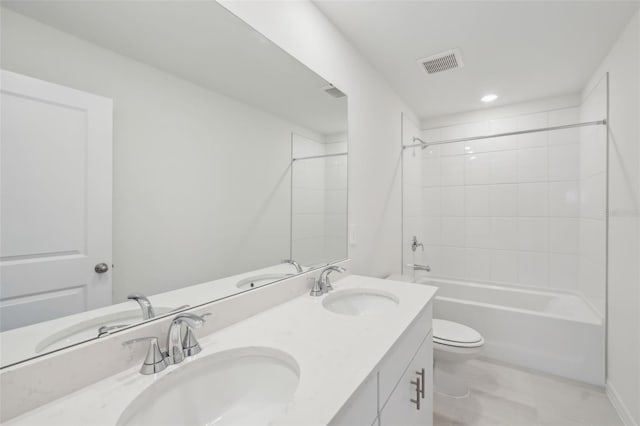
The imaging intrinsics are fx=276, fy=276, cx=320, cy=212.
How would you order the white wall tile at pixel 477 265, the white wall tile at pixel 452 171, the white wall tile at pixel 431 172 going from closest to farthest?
the white wall tile at pixel 477 265
the white wall tile at pixel 452 171
the white wall tile at pixel 431 172

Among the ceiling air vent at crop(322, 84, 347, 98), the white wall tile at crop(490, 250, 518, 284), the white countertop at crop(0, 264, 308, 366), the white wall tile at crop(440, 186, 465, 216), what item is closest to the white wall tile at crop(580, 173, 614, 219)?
the white wall tile at crop(490, 250, 518, 284)

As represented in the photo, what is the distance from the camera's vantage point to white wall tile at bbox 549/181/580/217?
2640mm

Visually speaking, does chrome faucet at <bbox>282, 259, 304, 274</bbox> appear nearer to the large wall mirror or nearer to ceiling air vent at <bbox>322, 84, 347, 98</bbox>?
the large wall mirror

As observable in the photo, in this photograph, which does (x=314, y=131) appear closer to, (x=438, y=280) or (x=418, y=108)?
(x=418, y=108)

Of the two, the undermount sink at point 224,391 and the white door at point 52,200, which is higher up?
the white door at point 52,200

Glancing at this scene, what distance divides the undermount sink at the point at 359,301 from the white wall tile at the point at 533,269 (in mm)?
2239

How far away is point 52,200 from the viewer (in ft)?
2.04

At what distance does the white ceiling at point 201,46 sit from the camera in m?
0.68

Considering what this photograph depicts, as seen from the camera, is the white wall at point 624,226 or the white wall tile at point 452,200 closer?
the white wall at point 624,226

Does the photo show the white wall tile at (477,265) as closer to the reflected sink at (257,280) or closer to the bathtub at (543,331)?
the bathtub at (543,331)

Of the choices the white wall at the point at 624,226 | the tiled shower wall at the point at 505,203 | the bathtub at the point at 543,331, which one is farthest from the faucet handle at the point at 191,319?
the tiled shower wall at the point at 505,203

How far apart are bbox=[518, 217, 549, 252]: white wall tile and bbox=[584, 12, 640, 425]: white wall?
0.88 metres

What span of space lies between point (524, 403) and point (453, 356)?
21.0 inches

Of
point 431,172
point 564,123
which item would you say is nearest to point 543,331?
point 431,172
